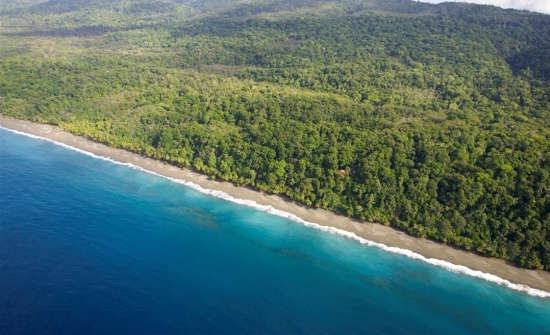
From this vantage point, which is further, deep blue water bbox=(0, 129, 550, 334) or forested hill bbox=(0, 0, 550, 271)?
forested hill bbox=(0, 0, 550, 271)

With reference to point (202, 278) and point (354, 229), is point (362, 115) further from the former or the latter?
point (202, 278)

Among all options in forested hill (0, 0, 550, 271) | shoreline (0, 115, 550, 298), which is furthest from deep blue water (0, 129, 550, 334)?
forested hill (0, 0, 550, 271)

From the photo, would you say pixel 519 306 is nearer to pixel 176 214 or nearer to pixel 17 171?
pixel 176 214

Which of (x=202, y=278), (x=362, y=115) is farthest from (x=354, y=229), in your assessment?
(x=362, y=115)

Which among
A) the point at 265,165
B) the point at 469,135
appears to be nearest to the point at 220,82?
the point at 265,165

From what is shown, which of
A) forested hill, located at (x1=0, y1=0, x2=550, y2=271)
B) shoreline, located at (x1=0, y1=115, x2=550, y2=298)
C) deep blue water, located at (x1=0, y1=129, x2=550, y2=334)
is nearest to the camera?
deep blue water, located at (x1=0, y1=129, x2=550, y2=334)

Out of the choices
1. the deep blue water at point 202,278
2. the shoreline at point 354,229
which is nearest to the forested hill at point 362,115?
the shoreline at point 354,229

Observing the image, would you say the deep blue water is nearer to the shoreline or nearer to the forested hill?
the shoreline
